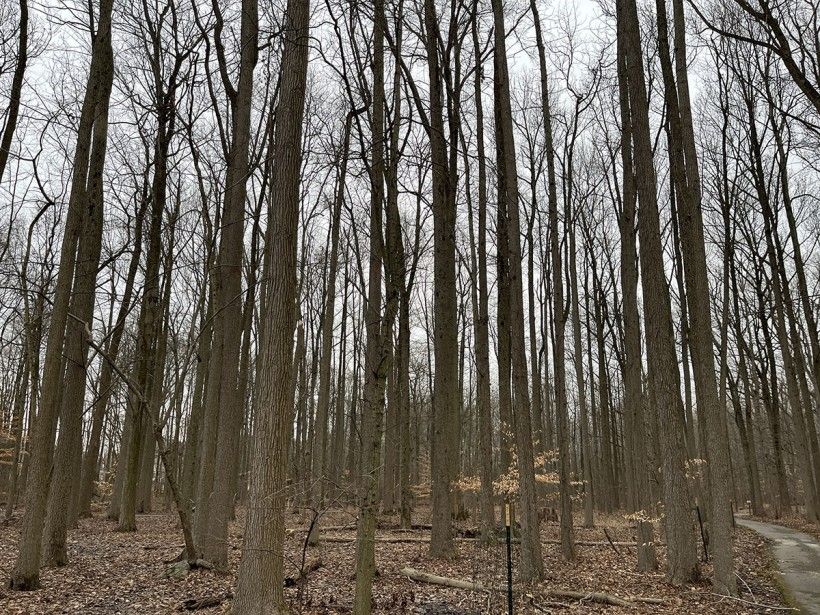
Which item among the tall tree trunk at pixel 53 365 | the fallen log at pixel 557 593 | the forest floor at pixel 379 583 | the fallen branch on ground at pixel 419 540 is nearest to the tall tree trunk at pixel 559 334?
the forest floor at pixel 379 583

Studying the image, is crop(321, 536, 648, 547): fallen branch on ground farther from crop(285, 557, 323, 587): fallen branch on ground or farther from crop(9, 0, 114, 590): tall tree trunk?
crop(9, 0, 114, 590): tall tree trunk

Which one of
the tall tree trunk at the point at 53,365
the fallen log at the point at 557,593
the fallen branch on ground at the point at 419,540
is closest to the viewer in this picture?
the tall tree trunk at the point at 53,365

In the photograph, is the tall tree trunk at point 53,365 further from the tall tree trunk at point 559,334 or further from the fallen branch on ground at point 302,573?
the tall tree trunk at point 559,334

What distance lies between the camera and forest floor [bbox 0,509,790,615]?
6.71 m

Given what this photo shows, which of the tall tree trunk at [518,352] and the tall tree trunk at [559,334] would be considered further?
the tall tree trunk at [559,334]

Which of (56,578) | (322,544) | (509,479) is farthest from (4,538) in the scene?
(509,479)

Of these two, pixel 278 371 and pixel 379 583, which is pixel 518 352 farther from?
pixel 278 371

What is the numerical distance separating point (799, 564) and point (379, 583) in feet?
28.2

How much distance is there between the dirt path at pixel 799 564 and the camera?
7.88m

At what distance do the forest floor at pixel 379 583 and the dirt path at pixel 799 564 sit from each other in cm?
27

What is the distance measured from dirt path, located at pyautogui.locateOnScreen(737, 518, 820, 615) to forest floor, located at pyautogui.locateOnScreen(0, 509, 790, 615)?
271 millimetres

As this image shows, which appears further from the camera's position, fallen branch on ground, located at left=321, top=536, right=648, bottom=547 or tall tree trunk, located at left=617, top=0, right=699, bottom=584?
fallen branch on ground, located at left=321, top=536, right=648, bottom=547

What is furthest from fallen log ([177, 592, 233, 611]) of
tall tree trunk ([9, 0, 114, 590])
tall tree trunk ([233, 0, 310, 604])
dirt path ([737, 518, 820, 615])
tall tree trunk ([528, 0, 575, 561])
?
dirt path ([737, 518, 820, 615])

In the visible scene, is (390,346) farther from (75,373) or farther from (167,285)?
(167,285)
